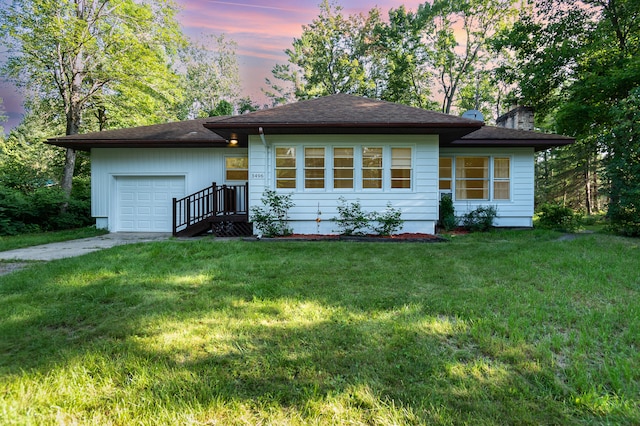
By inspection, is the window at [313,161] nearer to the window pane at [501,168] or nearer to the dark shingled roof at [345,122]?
the dark shingled roof at [345,122]

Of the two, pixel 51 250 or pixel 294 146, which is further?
pixel 294 146

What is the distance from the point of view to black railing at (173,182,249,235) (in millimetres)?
8605

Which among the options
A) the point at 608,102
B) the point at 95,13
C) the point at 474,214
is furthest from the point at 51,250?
the point at 608,102

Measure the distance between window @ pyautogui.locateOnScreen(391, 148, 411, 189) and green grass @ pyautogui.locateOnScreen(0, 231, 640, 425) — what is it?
4277mm

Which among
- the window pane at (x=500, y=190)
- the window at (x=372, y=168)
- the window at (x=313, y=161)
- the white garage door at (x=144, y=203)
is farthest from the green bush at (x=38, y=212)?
the window pane at (x=500, y=190)

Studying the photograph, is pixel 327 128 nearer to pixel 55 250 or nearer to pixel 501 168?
pixel 501 168

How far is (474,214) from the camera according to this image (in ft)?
31.2

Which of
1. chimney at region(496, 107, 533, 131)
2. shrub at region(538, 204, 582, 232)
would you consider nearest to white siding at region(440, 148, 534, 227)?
shrub at region(538, 204, 582, 232)

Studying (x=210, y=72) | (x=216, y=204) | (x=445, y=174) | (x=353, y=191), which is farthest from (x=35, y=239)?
(x=210, y=72)

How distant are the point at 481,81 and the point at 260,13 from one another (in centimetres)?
1634

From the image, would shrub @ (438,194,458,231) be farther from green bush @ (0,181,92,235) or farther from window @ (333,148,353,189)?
green bush @ (0,181,92,235)

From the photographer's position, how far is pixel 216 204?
28.3 feet

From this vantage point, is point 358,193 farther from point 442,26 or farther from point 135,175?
point 442,26

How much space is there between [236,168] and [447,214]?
22.2ft
